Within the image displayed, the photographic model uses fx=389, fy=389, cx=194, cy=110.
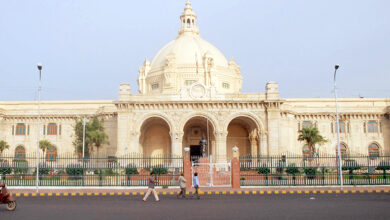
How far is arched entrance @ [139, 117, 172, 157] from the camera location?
43.1 meters

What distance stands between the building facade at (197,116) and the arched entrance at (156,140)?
0.11 metres

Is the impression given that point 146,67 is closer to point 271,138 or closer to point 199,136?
point 199,136

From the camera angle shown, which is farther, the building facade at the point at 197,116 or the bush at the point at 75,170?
the building facade at the point at 197,116

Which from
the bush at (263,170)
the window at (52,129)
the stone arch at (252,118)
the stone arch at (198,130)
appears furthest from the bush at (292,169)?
the window at (52,129)

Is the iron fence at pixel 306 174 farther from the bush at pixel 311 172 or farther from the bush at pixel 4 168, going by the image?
the bush at pixel 4 168

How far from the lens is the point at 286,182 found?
75.7ft

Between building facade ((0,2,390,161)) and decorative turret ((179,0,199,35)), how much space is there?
7.36 ft

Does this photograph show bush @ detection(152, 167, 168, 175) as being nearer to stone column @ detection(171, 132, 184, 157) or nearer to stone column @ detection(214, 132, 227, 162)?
stone column @ detection(171, 132, 184, 157)

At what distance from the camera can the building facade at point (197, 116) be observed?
124 feet

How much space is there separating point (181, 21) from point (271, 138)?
25.0 meters

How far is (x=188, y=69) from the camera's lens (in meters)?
46.9

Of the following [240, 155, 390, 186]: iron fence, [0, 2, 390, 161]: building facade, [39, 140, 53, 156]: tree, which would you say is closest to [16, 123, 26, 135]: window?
[0, 2, 390, 161]: building facade

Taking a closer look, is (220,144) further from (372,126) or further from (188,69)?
(372,126)

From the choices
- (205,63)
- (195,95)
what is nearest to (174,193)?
(195,95)
